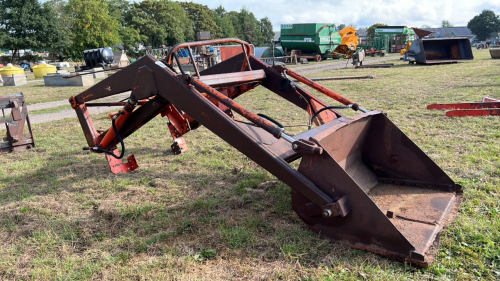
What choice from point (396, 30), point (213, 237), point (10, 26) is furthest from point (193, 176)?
point (10, 26)

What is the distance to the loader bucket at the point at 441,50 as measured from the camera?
18625 mm

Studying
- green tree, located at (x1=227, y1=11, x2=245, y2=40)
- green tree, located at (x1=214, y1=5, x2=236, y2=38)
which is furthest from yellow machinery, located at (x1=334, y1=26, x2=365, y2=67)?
green tree, located at (x1=227, y1=11, x2=245, y2=40)

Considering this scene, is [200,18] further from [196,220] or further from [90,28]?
[196,220]

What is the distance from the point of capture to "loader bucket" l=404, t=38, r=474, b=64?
18625mm

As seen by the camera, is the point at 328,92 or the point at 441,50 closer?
the point at 328,92

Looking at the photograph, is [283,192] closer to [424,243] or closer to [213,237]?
[213,237]

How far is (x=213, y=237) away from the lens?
2912mm

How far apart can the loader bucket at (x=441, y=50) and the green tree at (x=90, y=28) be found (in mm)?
42406

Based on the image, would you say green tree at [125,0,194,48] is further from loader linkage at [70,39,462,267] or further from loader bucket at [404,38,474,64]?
loader linkage at [70,39,462,267]

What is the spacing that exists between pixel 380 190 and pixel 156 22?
6556cm

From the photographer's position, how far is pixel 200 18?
76875 mm

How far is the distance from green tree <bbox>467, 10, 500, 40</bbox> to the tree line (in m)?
61.5

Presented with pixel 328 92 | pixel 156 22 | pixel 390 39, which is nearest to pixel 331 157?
pixel 328 92

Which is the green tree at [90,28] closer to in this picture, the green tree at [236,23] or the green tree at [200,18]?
the green tree at [200,18]
